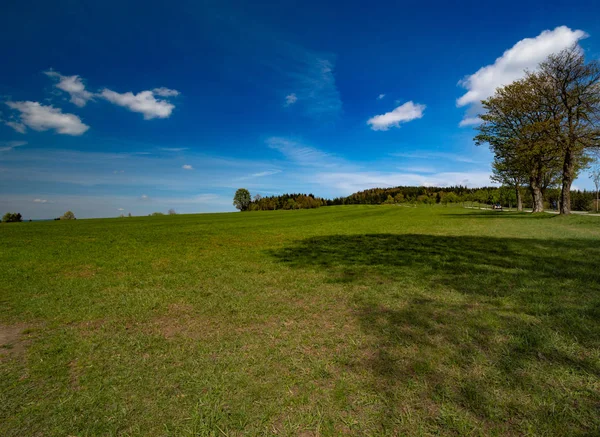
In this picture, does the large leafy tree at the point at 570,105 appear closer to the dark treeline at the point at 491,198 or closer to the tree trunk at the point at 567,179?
the tree trunk at the point at 567,179

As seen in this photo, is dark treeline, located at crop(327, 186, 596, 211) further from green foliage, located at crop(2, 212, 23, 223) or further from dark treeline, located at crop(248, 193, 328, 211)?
green foliage, located at crop(2, 212, 23, 223)

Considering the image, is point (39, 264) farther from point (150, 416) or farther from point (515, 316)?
point (515, 316)

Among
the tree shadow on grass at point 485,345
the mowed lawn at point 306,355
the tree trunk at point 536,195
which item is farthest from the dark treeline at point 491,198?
the mowed lawn at point 306,355

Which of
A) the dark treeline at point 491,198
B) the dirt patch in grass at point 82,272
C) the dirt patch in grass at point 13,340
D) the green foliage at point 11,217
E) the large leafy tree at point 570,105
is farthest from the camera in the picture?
the dark treeline at point 491,198

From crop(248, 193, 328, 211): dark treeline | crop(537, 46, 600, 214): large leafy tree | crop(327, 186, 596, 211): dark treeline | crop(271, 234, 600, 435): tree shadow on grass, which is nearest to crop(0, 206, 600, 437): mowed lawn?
crop(271, 234, 600, 435): tree shadow on grass

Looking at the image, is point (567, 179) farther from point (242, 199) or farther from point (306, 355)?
point (242, 199)

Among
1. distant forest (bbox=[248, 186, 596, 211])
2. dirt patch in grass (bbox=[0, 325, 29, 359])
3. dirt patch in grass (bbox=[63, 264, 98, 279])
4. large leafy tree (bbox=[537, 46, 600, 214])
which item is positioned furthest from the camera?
distant forest (bbox=[248, 186, 596, 211])

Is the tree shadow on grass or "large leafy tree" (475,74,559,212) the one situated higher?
"large leafy tree" (475,74,559,212)

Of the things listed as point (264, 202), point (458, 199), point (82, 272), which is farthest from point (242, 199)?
point (82, 272)

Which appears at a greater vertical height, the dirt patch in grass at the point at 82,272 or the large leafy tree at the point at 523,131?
the large leafy tree at the point at 523,131

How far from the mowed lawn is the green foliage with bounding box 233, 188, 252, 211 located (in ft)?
430

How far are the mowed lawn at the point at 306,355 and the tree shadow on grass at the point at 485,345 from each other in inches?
0.8

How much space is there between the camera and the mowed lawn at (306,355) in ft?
8.93

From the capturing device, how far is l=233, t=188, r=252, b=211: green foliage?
137m
